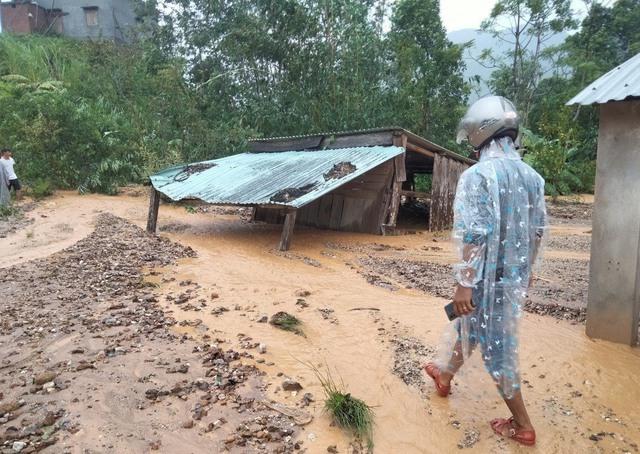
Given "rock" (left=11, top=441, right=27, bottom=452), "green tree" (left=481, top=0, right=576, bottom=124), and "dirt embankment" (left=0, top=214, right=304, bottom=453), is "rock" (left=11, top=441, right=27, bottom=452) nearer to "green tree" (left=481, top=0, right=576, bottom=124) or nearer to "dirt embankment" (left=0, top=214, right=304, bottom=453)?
"dirt embankment" (left=0, top=214, right=304, bottom=453)

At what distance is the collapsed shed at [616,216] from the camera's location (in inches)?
154

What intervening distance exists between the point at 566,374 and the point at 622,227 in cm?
137

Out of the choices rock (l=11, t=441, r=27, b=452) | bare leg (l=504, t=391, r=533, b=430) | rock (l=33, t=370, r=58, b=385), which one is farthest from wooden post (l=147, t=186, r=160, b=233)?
bare leg (l=504, t=391, r=533, b=430)

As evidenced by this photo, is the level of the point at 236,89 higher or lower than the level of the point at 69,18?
lower

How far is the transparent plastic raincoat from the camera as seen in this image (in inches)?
101

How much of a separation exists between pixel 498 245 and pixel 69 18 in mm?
32299

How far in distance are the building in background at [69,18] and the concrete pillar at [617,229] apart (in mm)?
27982

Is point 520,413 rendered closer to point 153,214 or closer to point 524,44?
point 153,214

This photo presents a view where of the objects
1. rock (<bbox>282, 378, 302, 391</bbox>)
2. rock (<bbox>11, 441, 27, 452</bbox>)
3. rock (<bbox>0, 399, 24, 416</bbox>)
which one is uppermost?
rock (<bbox>282, 378, 302, 391</bbox>)

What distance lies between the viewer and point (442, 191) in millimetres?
11156

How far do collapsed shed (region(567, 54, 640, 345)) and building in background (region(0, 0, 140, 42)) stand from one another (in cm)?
2791

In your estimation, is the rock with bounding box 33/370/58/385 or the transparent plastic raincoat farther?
the rock with bounding box 33/370/58/385

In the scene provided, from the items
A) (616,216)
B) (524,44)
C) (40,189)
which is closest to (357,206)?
(616,216)

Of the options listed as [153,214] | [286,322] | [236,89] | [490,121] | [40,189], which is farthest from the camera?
[236,89]
